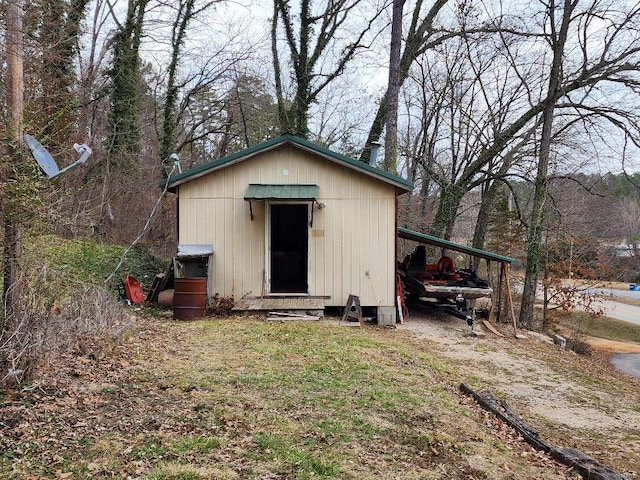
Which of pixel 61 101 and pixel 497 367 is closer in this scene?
pixel 497 367

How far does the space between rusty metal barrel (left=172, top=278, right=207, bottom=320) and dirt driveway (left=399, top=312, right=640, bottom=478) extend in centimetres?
429

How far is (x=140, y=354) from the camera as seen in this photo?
6.32 meters

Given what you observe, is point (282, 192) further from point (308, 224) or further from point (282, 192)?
point (308, 224)

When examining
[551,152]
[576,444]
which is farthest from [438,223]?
[576,444]

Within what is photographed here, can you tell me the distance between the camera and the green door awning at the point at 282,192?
9406mm

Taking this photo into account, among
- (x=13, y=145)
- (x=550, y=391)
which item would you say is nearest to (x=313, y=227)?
(x=550, y=391)

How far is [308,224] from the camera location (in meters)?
10.2

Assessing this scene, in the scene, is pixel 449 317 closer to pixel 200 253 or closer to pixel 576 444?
pixel 200 253

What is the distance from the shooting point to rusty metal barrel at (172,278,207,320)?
30.3 ft

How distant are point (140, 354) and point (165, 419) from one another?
2310 millimetres

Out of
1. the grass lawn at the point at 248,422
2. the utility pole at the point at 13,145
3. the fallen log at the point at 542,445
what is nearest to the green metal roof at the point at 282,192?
the grass lawn at the point at 248,422

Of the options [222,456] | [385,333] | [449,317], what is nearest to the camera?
[222,456]

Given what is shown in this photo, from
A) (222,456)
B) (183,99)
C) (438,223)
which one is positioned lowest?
(222,456)

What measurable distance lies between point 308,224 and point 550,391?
5296 mm
